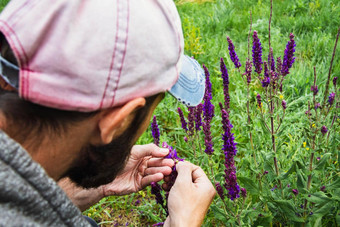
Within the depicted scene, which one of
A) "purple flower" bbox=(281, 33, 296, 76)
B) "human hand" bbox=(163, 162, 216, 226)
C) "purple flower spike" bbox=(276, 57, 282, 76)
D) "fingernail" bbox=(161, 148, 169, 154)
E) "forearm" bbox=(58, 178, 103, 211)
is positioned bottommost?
"forearm" bbox=(58, 178, 103, 211)

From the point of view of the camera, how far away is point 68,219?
1.20 m

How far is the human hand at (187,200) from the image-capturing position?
1768 millimetres

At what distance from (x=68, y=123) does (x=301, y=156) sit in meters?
1.65

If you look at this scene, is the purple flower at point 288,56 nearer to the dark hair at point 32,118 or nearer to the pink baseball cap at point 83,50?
the pink baseball cap at point 83,50

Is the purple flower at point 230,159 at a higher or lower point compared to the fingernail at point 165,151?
higher

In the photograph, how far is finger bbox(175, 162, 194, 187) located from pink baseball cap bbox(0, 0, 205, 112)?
0.69 metres

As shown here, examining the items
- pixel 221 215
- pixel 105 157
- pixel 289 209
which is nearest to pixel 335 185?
pixel 289 209

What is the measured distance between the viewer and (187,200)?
70.5 inches

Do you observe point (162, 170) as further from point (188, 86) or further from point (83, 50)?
point (83, 50)

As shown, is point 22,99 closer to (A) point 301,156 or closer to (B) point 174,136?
(A) point 301,156

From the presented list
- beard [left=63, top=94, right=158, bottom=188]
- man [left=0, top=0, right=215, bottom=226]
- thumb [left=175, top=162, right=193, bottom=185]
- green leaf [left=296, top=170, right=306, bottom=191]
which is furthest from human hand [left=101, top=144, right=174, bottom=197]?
green leaf [left=296, top=170, right=306, bottom=191]

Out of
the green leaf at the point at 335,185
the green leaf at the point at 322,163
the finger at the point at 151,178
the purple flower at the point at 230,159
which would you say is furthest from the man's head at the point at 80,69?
the green leaf at the point at 335,185

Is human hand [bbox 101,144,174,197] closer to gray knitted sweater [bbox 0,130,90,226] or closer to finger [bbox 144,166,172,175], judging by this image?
finger [bbox 144,166,172,175]

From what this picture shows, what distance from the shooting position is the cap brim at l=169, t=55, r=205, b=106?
1537 mm
